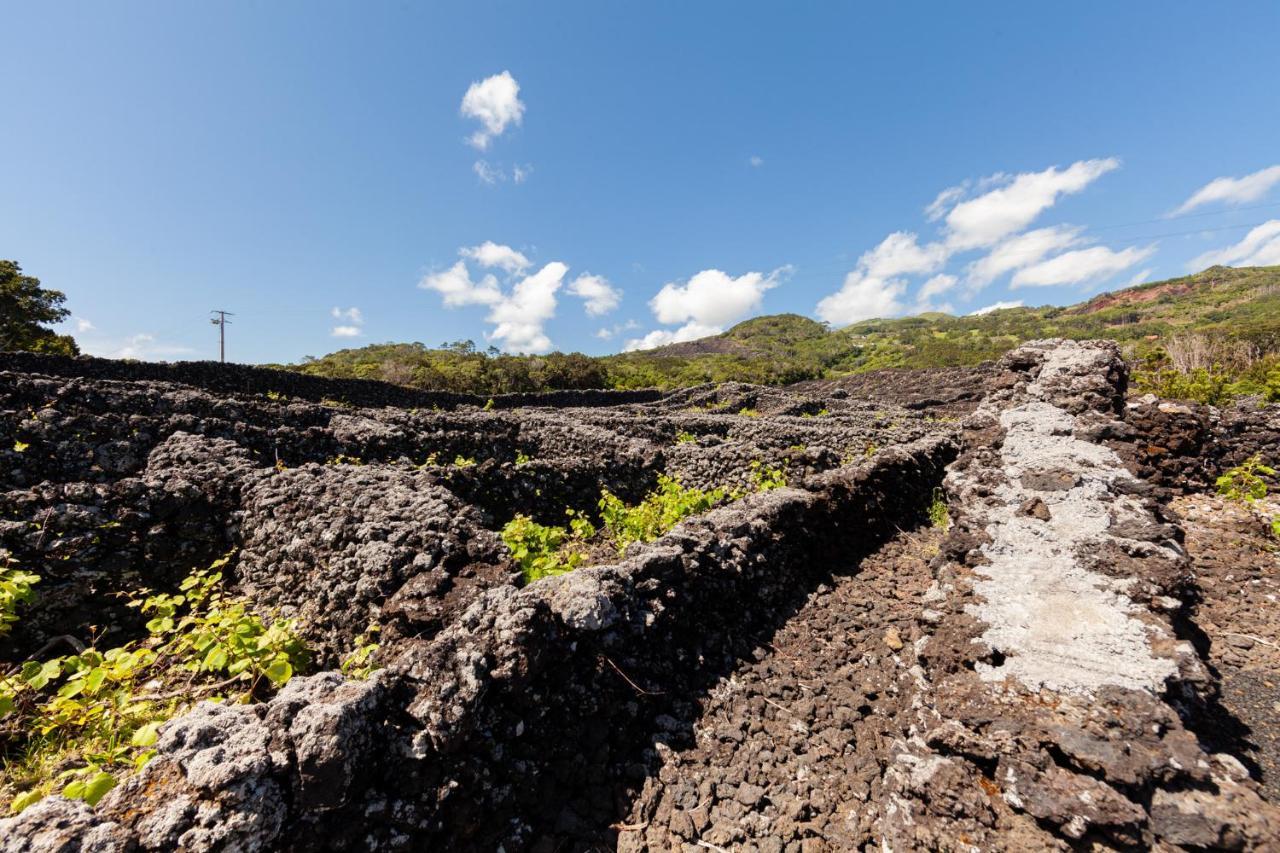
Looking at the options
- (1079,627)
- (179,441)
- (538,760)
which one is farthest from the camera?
(179,441)

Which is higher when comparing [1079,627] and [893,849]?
[1079,627]

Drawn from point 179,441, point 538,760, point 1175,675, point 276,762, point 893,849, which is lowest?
point 893,849

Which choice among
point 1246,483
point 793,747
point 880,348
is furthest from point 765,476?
point 880,348

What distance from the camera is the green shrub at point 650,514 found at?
692 cm

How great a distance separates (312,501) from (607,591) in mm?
4159

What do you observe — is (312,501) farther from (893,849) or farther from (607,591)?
(893,849)

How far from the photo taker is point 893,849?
2.66 meters

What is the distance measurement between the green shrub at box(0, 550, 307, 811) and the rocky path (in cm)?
286

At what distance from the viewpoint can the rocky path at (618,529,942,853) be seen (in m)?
2.86

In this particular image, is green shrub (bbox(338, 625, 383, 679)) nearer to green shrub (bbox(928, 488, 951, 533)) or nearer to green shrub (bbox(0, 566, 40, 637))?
green shrub (bbox(0, 566, 40, 637))

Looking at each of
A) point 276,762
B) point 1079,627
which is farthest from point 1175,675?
point 276,762

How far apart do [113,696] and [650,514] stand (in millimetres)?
5836

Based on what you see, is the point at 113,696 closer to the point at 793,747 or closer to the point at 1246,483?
the point at 793,747

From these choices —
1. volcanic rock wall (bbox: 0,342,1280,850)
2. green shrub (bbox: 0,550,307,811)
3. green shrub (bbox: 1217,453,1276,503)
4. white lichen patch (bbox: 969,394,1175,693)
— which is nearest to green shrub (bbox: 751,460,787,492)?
volcanic rock wall (bbox: 0,342,1280,850)
